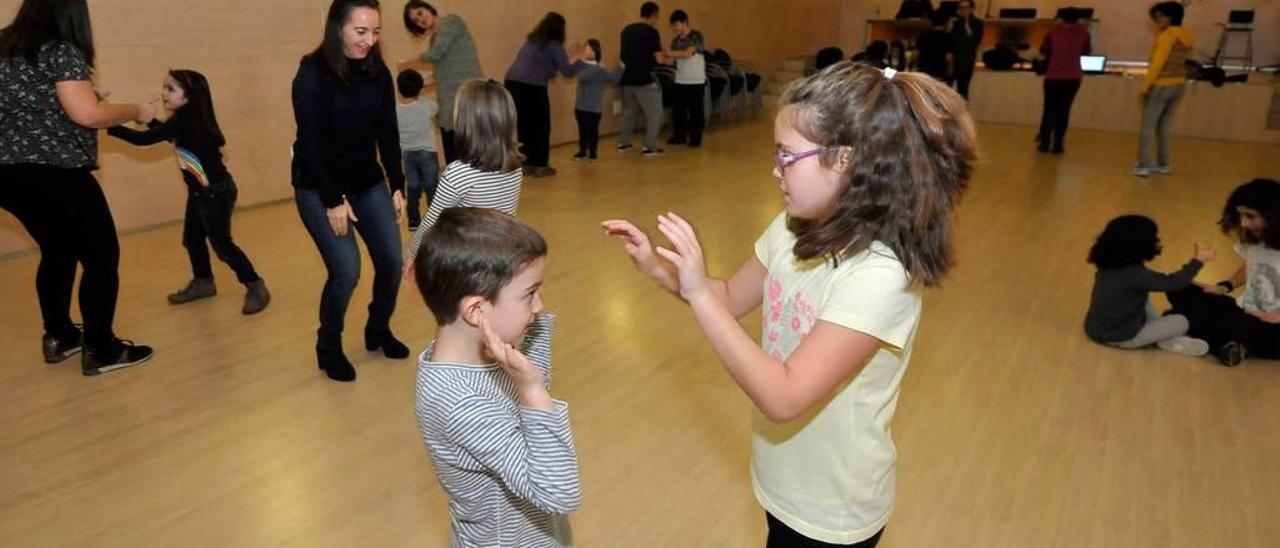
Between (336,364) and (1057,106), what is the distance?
856 cm

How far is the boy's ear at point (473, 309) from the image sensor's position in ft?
4.31

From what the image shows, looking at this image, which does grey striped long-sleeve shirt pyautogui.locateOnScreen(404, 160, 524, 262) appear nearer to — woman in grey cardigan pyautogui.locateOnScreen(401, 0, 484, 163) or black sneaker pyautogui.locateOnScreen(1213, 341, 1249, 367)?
black sneaker pyautogui.locateOnScreen(1213, 341, 1249, 367)

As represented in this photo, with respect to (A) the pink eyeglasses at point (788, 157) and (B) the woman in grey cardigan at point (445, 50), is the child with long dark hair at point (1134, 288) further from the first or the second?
(B) the woman in grey cardigan at point (445, 50)

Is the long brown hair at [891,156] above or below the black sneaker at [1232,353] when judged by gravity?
above

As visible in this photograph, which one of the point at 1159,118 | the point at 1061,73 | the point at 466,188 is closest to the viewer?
the point at 466,188

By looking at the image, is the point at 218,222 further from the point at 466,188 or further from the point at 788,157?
the point at 788,157

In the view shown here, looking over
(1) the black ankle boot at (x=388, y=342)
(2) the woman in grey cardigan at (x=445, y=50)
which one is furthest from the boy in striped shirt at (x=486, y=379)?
(2) the woman in grey cardigan at (x=445, y=50)

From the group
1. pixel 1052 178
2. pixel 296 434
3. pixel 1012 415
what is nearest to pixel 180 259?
pixel 296 434

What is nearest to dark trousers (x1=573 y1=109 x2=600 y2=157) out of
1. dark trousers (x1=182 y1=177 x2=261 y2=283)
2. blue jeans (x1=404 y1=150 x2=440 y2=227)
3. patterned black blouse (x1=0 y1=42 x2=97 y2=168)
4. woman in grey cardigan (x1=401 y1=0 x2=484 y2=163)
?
woman in grey cardigan (x1=401 y1=0 x2=484 y2=163)

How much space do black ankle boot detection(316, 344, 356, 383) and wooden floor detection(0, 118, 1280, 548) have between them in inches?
2.7

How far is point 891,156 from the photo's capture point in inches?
46.4

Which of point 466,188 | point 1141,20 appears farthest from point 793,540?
point 1141,20

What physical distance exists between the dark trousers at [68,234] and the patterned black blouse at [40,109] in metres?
0.06

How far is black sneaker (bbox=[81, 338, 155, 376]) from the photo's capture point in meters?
3.35
